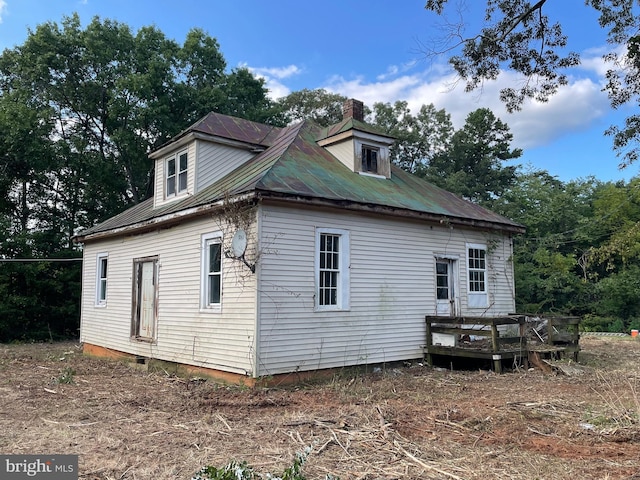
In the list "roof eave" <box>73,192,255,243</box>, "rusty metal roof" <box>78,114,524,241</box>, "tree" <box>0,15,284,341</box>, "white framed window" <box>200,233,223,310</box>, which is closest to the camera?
"roof eave" <box>73,192,255,243</box>

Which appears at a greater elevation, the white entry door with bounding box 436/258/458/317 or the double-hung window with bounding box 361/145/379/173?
the double-hung window with bounding box 361/145/379/173

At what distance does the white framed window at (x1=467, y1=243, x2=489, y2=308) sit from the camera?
13244 millimetres

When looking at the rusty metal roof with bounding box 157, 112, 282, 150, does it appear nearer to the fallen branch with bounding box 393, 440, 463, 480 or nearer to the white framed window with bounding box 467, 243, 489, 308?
the white framed window with bounding box 467, 243, 489, 308

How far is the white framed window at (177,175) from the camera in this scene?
510 inches

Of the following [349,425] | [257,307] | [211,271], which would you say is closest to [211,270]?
[211,271]

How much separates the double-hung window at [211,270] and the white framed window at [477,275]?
6.52m

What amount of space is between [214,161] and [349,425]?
8.13m

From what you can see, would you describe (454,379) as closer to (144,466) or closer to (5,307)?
(144,466)

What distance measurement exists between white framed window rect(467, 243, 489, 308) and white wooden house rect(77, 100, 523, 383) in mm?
36

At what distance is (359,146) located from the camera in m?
13.1

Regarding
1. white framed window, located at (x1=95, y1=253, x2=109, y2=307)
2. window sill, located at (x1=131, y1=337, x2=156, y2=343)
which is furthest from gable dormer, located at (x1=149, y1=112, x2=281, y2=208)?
window sill, located at (x1=131, y1=337, x2=156, y2=343)

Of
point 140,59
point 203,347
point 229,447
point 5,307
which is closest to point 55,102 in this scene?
point 140,59

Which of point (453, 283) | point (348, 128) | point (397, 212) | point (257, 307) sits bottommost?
point (257, 307)

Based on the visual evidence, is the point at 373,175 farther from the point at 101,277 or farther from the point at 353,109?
the point at 101,277
